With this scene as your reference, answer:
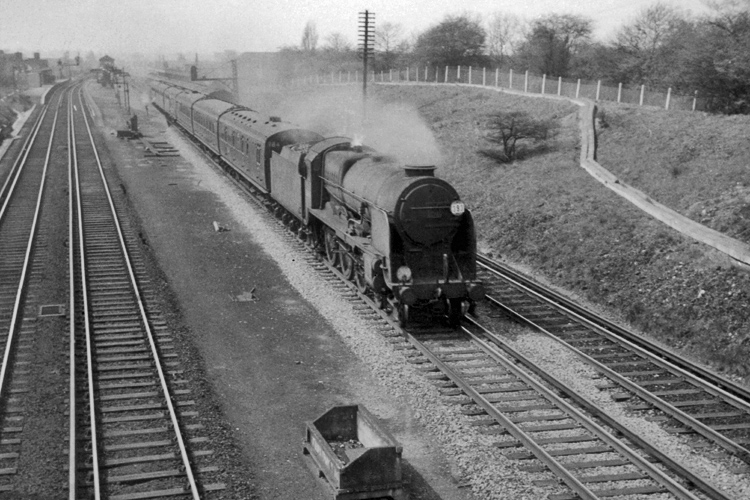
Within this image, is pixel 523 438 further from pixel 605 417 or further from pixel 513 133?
pixel 513 133

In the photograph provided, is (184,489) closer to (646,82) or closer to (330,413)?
(330,413)

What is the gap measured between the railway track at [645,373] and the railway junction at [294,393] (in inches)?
1.6

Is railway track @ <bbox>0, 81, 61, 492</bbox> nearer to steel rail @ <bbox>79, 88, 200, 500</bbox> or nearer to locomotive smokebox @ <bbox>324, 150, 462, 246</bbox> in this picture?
steel rail @ <bbox>79, 88, 200, 500</bbox>

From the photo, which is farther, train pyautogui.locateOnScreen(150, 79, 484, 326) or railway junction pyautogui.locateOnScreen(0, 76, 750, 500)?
train pyautogui.locateOnScreen(150, 79, 484, 326)

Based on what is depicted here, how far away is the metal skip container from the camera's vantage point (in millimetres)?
7965


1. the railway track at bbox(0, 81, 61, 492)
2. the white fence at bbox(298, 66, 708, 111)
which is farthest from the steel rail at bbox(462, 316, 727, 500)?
the white fence at bbox(298, 66, 708, 111)

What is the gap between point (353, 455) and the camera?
8977 millimetres

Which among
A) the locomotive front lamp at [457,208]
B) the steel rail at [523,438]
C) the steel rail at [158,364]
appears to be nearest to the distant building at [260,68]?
the steel rail at [158,364]

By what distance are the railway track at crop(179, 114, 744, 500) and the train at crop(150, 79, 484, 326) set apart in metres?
0.86

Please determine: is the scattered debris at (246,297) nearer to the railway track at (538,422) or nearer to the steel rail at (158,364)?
the steel rail at (158,364)

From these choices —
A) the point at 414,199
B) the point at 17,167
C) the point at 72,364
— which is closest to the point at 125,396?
the point at 72,364

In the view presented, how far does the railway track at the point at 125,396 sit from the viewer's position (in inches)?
332

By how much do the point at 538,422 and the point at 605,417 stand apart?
0.95m

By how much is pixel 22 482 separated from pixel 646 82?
114 ft
